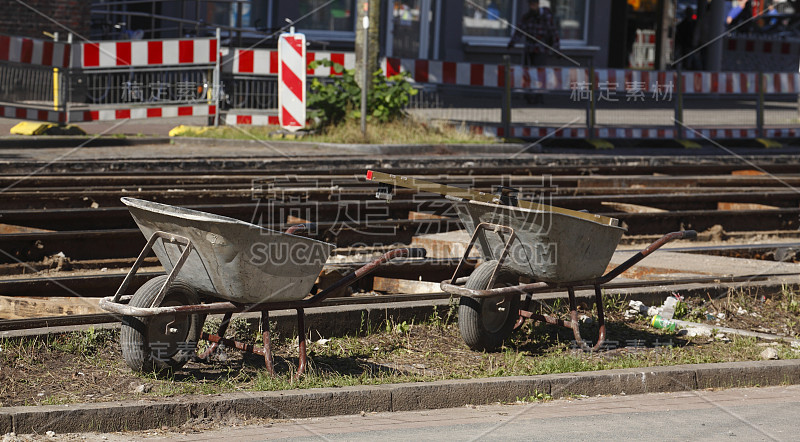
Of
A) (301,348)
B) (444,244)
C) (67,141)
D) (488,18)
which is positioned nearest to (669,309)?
(444,244)

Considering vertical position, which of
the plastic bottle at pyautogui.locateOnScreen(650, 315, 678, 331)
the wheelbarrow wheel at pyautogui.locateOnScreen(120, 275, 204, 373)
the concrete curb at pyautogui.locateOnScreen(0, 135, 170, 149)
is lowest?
the plastic bottle at pyautogui.locateOnScreen(650, 315, 678, 331)

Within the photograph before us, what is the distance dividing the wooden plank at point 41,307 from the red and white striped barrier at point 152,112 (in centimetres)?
1153

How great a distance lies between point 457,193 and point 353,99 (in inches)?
437

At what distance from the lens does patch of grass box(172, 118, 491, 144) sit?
16609 millimetres

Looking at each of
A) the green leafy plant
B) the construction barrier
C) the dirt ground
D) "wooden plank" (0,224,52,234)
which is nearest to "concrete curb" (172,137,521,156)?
the green leafy plant

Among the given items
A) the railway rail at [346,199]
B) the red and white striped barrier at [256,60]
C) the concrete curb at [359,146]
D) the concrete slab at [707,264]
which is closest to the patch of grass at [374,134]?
the concrete curb at [359,146]

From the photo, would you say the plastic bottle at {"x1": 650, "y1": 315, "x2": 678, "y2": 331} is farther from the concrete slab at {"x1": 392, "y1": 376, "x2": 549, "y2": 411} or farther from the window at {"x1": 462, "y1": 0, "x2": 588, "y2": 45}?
the window at {"x1": 462, "y1": 0, "x2": 588, "y2": 45}

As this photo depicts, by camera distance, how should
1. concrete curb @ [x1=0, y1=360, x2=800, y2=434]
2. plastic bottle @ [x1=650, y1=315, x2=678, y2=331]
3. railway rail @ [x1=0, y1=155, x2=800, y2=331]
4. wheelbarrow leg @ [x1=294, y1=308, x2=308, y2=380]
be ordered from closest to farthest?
1. concrete curb @ [x1=0, y1=360, x2=800, y2=434]
2. wheelbarrow leg @ [x1=294, y1=308, x2=308, y2=380]
3. plastic bottle @ [x1=650, y1=315, x2=678, y2=331]
4. railway rail @ [x1=0, y1=155, x2=800, y2=331]

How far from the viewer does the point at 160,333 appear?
209 inches

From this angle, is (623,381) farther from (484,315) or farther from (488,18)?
(488,18)

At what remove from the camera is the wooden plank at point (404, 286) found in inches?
304

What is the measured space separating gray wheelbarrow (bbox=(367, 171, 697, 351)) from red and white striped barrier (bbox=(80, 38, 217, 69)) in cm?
1261

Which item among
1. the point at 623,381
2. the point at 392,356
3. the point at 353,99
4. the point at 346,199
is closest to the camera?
the point at 623,381

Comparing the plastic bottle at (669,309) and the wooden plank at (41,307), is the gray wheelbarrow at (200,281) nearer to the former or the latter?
the wooden plank at (41,307)
